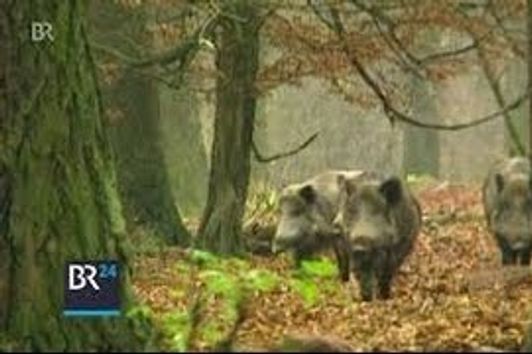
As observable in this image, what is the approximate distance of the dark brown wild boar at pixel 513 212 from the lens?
1598 centimetres

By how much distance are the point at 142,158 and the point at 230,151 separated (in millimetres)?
2460

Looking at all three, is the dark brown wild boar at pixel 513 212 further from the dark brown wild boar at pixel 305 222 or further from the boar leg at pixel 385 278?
the boar leg at pixel 385 278

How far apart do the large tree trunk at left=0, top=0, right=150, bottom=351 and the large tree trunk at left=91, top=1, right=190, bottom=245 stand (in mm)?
9483

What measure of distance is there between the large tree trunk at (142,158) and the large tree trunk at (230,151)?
1689 mm

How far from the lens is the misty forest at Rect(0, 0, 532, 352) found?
9.33m

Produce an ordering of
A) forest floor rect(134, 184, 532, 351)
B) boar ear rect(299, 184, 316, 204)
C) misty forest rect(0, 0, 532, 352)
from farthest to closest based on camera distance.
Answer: boar ear rect(299, 184, 316, 204) < forest floor rect(134, 184, 532, 351) < misty forest rect(0, 0, 532, 352)

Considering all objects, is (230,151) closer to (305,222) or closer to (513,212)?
(305,222)

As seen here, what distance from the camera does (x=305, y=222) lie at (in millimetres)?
16922

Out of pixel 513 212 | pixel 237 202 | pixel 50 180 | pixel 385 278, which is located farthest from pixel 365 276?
pixel 50 180

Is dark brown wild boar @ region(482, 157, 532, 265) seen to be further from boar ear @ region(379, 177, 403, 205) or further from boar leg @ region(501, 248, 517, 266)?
boar ear @ region(379, 177, 403, 205)

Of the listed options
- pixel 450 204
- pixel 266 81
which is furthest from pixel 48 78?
pixel 450 204

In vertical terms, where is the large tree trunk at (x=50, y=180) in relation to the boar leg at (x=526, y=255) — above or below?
above

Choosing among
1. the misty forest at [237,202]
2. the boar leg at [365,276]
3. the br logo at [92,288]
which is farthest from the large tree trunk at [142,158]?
the br logo at [92,288]

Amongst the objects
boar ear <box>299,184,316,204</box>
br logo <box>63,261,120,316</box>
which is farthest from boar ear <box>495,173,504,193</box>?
br logo <box>63,261,120,316</box>
